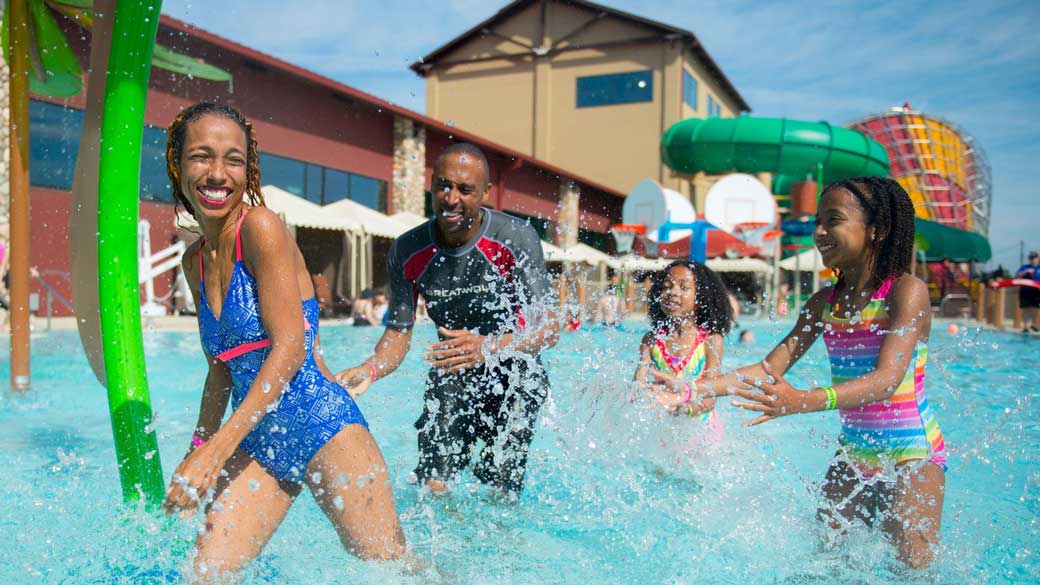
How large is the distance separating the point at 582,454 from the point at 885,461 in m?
1.94

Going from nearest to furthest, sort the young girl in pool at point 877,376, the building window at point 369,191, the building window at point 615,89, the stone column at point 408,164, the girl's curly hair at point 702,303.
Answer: the young girl in pool at point 877,376
the girl's curly hair at point 702,303
the building window at point 369,191
the stone column at point 408,164
the building window at point 615,89

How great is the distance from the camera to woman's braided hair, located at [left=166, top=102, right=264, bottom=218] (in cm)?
205

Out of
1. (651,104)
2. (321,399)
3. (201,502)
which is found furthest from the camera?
(651,104)

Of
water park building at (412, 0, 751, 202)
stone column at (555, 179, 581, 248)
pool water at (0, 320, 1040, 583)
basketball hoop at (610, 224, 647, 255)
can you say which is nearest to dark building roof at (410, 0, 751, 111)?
water park building at (412, 0, 751, 202)

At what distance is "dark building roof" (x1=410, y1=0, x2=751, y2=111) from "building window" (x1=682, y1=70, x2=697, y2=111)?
3.24ft

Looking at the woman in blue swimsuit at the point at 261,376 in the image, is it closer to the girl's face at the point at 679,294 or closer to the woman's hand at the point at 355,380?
the woman's hand at the point at 355,380

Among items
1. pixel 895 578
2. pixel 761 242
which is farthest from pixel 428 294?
pixel 761 242

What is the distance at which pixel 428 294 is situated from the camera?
10.7 ft

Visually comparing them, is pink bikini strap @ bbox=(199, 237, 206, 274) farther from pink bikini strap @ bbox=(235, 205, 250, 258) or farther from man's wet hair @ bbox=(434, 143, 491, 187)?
man's wet hair @ bbox=(434, 143, 491, 187)

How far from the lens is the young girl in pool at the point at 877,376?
8.14 ft

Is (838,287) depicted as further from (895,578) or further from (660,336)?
(660,336)

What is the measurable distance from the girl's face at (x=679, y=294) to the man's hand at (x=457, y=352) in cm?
168

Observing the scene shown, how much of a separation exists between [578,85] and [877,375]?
90.3 feet

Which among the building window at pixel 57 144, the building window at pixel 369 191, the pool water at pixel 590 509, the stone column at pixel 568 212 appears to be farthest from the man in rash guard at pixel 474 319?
the stone column at pixel 568 212
